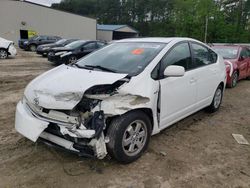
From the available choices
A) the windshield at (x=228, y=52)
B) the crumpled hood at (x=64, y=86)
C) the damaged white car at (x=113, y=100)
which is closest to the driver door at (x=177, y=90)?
the damaged white car at (x=113, y=100)

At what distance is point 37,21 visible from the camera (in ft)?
110

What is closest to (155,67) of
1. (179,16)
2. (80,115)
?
(80,115)

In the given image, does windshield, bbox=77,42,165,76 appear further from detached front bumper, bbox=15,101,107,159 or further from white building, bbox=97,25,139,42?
white building, bbox=97,25,139,42

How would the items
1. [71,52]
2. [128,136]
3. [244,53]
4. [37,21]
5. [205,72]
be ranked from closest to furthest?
[128,136] < [205,72] < [244,53] < [71,52] < [37,21]

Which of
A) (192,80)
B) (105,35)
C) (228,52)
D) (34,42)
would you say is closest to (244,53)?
(228,52)

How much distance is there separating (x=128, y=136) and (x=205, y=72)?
2.26 meters

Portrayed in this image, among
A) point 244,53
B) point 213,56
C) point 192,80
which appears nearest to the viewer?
point 192,80

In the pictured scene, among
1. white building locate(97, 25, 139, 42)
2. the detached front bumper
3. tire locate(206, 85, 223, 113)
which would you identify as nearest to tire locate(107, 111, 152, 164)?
the detached front bumper

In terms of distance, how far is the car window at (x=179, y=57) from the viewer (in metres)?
3.77

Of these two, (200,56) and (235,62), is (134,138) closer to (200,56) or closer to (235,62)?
(200,56)

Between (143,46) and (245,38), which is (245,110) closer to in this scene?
(143,46)

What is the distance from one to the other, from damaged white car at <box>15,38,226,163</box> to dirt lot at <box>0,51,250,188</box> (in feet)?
0.90

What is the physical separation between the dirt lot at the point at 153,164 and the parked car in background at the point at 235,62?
3.93 metres

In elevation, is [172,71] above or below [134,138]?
above
